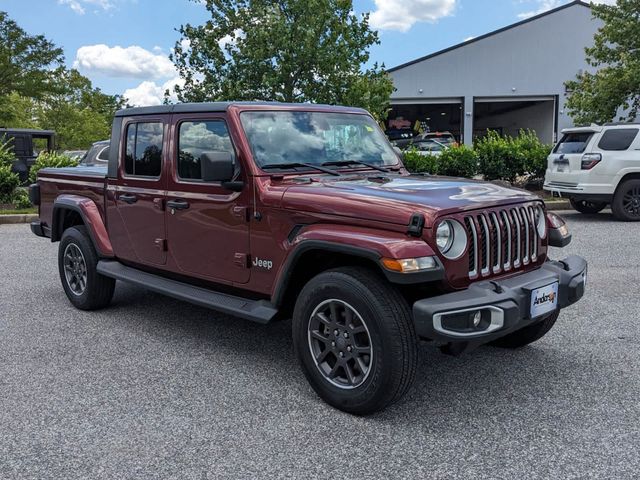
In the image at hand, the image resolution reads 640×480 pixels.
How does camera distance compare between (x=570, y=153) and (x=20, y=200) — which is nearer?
(x=570, y=153)

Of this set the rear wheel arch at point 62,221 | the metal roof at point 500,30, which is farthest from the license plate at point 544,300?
the metal roof at point 500,30

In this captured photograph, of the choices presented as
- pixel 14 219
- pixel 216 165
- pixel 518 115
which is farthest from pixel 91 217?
pixel 518 115

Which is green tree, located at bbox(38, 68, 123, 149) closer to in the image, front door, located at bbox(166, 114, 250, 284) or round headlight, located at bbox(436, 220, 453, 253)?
front door, located at bbox(166, 114, 250, 284)

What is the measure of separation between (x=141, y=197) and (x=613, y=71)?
59.8 ft

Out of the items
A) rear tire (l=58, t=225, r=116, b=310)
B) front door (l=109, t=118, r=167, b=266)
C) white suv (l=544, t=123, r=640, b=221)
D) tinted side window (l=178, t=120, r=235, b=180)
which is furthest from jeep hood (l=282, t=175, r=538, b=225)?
white suv (l=544, t=123, r=640, b=221)

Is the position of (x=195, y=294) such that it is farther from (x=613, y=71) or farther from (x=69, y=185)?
(x=613, y=71)

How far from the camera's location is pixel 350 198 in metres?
3.51

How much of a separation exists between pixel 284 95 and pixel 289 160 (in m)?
12.9

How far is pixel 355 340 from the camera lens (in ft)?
11.2

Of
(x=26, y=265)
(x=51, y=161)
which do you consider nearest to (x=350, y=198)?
(x=26, y=265)

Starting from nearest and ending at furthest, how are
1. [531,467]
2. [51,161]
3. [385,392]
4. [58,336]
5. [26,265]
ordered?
[531,467], [385,392], [58,336], [26,265], [51,161]

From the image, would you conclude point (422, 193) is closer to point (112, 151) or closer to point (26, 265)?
point (112, 151)

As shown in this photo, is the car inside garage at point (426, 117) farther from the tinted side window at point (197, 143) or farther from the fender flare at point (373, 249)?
the fender flare at point (373, 249)

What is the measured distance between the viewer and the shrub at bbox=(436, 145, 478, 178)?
550 inches
